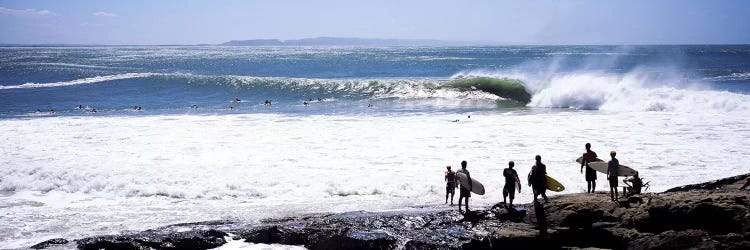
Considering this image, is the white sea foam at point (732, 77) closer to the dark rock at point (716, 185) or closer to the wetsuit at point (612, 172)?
the dark rock at point (716, 185)

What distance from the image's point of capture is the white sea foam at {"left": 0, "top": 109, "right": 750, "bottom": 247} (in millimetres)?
12398

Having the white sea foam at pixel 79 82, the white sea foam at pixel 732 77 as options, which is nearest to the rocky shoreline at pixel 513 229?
the white sea foam at pixel 79 82

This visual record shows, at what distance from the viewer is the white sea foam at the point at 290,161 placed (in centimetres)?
1240

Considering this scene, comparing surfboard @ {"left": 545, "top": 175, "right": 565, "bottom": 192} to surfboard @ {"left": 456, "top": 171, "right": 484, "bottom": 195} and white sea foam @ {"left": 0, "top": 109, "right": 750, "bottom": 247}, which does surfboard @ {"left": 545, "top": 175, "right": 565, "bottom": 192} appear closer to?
white sea foam @ {"left": 0, "top": 109, "right": 750, "bottom": 247}

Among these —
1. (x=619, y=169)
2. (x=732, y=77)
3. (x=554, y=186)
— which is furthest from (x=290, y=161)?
(x=732, y=77)

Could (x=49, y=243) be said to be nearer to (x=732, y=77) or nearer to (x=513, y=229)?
(x=513, y=229)

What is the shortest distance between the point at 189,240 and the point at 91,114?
24.3 metres

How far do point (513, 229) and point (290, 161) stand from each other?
Answer: 866 centimetres

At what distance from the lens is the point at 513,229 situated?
9.46m

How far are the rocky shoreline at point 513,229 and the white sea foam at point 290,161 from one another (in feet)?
4.25

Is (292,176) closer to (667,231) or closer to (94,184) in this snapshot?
(94,184)

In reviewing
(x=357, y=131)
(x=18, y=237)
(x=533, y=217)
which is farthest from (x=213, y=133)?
(x=533, y=217)

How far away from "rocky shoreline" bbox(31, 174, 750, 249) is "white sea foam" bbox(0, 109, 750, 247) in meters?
1.30

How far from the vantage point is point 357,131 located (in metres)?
22.2
